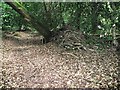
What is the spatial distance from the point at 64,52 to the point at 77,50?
164 mm

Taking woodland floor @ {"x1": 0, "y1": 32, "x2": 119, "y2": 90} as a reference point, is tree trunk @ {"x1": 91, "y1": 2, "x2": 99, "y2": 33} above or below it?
above

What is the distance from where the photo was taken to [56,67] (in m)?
2.82

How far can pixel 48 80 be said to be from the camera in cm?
249

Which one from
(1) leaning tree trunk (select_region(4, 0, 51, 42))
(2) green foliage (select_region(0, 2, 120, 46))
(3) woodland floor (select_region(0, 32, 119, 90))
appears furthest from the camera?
(2) green foliage (select_region(0, 2, 120, 46))

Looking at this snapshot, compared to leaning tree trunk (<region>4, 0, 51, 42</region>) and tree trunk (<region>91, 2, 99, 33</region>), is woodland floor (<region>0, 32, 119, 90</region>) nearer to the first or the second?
leaning tree trunk (<region>4, 0, 51, 42</region>)

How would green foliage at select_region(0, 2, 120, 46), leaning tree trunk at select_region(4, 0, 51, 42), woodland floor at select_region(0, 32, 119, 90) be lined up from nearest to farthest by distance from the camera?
1. woodland floor at select_region(0, 32, 119, 90)
2. leaning tree trunk at select_region(4, 0, 51, 42)
3. green foliage at select_region(0, 2, 120, 46)

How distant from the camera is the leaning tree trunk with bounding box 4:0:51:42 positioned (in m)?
3.56

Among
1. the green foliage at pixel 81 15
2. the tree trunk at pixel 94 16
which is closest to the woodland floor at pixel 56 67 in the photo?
the green foliage at pixel 81 15

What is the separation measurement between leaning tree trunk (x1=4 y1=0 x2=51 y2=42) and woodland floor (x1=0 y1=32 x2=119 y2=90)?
0.72ft

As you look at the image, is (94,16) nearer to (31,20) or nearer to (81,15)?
(81,15)

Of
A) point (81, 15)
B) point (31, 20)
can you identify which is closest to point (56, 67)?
point (31, 20)

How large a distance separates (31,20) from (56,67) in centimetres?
115

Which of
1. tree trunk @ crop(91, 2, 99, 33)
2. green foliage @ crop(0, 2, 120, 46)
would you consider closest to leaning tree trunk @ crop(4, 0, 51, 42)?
green foliage @ crop(0, 2, 120, 46)

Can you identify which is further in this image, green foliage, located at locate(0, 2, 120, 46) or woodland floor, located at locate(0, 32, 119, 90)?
green foliage, located at locate(0, 2, 120, 46)
